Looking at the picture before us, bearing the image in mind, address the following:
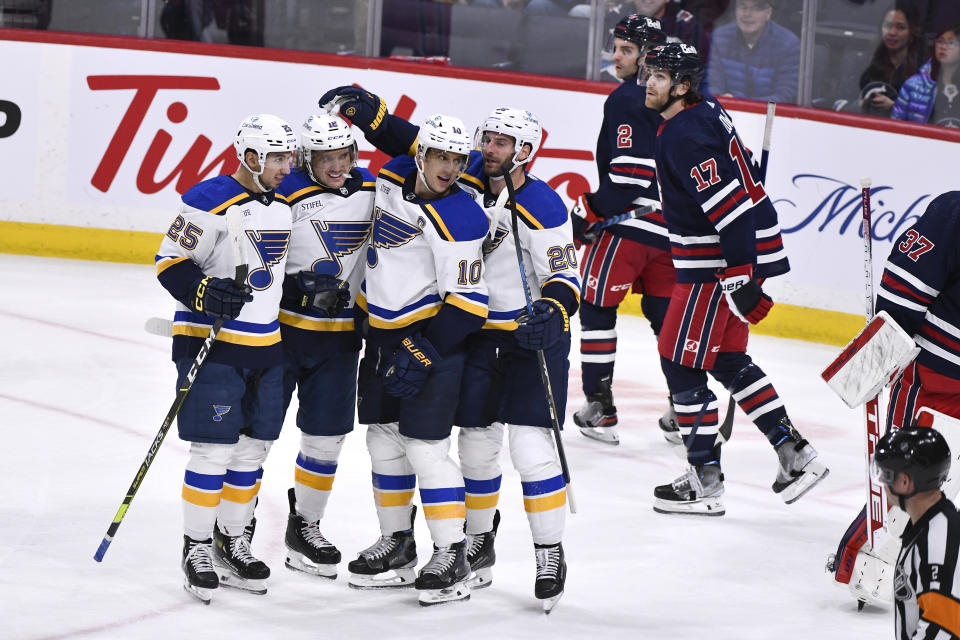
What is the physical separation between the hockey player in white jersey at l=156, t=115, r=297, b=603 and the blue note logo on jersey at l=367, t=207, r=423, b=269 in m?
0.23

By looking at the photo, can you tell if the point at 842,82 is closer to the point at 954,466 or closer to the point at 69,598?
the point at 954,466

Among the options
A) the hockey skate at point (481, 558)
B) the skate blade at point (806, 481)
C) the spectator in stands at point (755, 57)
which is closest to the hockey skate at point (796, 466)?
the skate blade at point (806, 481)

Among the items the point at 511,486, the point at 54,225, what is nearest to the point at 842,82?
the point at 511,486

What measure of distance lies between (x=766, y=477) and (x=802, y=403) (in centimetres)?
113

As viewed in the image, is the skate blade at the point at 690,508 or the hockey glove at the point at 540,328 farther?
the skate blade at the point at 690,508

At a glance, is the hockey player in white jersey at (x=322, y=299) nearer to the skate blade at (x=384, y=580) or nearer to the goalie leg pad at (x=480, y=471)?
the skate blade at (x=384, y=580)

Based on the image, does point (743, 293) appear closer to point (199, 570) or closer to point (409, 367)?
point (409, 367)

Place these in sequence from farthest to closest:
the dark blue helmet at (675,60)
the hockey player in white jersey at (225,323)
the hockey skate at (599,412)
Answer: the hockey skate at (599,412), the dark blue helmet at (675,60), the hockey player in white jersey at (225,323)

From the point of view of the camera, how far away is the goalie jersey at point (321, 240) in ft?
11.5

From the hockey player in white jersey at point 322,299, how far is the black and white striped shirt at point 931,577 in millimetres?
1682

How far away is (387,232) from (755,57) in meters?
4.18

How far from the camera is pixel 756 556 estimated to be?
4.04 metres

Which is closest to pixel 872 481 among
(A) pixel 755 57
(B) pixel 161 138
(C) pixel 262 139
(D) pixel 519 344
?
(D) pixel 519 344

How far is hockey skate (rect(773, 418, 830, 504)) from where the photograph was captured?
426 centimetres
